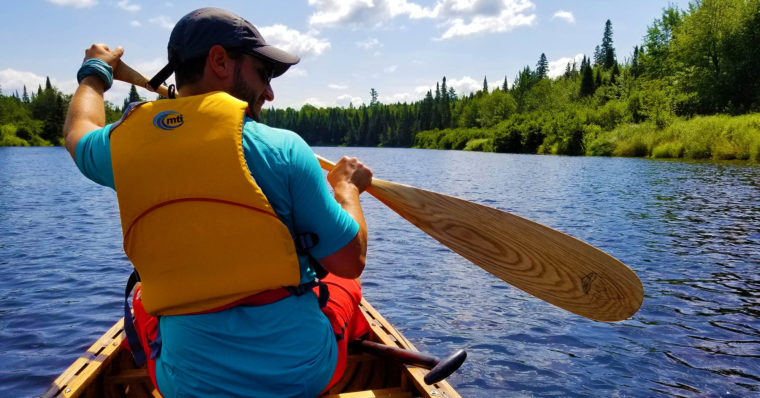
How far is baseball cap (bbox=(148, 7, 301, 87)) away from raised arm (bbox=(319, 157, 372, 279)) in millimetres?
488

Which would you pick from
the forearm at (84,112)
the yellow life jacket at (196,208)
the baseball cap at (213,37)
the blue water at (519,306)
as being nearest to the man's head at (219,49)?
the baseball cap at (213,37)

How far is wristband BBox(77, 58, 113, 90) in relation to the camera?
2010mm

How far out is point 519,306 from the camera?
643 cm

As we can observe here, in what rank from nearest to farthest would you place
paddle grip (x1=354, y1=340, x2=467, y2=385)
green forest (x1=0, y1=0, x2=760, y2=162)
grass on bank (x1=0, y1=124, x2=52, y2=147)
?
paddle grip (x1=354, y1=340, x2=467, y2=385)
green forest (x1=0, y1=0, x2=760, y2=162)
grass on bank (x1=0, y1=124, x2=52, y2=147)

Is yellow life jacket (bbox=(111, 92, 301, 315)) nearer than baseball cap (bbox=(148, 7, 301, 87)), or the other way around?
yellow life jacket (bbox=(111, 92, 301, 315))

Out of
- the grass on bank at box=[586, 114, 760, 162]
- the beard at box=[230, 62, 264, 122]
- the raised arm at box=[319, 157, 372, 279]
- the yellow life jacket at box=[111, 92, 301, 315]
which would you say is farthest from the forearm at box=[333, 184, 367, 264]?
the grass on bank at box=[586, 114, 760, 162]

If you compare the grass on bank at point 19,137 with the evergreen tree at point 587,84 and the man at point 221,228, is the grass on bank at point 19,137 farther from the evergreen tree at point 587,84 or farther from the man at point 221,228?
the man at point 221,228

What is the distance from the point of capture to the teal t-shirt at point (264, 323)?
1.57m

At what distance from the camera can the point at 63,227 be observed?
11.6 meters

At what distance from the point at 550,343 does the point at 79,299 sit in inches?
218

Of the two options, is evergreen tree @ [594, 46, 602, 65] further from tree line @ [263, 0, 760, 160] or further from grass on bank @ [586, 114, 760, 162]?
grass on bank @ [586, 114, 760, 162]

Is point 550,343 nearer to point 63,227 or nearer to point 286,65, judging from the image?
point 286,65

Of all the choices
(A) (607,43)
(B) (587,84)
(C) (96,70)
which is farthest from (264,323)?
(A) (607,43)

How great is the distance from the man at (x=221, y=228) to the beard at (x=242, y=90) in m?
0.06
